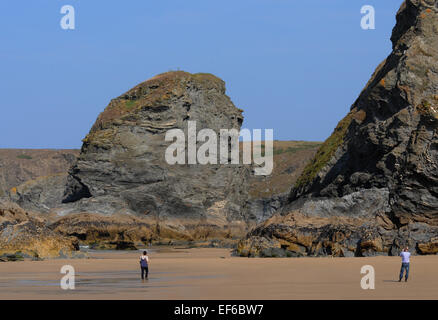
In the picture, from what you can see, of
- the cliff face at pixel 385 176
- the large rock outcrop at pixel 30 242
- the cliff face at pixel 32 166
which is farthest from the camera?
the cliff face at pixel 32 166

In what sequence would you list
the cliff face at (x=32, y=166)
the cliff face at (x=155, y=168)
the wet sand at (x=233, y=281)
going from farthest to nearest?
the cliff face at (x=32, y=166) → the cliff face at (x=155, y=168) → the wet sand at (x=233, y=281)

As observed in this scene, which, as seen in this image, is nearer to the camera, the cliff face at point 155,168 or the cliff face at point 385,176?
the cliff face at point 385,176

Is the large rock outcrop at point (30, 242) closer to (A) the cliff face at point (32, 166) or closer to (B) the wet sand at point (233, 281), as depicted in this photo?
(B) the wet sand at point (233, 281)

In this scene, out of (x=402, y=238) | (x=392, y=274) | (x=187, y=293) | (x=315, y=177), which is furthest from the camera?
(x=315, y=177)

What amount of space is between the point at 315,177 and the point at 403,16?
14055 millimetres

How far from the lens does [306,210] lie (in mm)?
45250

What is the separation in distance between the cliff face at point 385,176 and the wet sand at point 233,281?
5185mm

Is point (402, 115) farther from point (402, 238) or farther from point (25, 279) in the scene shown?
point (25, 279)

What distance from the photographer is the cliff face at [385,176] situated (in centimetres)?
3791

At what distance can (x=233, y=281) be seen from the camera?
78.6 feet

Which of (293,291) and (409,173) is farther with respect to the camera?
(409,173)

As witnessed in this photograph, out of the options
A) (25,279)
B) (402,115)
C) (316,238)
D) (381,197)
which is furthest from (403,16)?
(25,279)

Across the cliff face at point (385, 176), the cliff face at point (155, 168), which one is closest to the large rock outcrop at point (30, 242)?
the cliff face at point (385, 176)

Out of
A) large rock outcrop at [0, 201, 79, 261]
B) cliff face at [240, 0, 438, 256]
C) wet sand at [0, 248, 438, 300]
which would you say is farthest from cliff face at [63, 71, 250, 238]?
wet sand at [0, 248, 438, 300]
